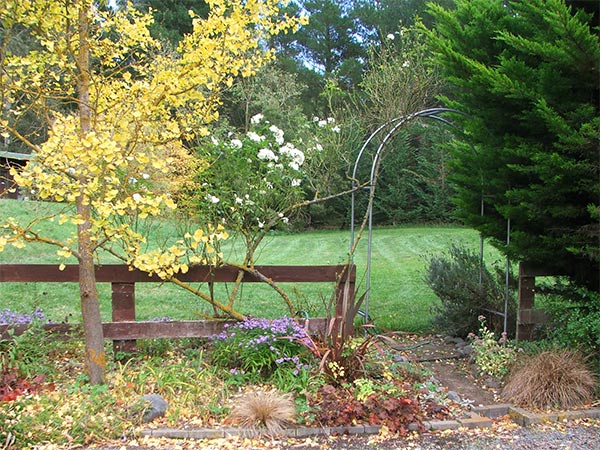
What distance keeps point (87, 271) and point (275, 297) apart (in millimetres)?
4005

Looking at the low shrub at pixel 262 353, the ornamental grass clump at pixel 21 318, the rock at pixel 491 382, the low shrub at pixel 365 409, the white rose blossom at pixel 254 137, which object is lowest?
the rock at pixel 491 382

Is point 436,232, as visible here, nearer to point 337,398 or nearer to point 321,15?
point 321,15

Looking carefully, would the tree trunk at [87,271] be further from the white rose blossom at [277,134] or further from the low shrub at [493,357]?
the low shrub at [493,357]

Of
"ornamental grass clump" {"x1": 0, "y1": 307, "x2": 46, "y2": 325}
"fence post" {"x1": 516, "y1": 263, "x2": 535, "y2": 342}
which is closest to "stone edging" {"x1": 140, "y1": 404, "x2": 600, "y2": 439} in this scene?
"fence post" {"x1": 516, "y1": 263, "x2": 535, "y2": 342}

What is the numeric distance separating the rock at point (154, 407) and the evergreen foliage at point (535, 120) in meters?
3.03

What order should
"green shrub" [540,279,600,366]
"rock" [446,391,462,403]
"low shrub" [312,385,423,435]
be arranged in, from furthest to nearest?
"green shrub" [540,279,600,366] → "rock" [446,391,462,403] → "low shrub" [312,385,423,435]

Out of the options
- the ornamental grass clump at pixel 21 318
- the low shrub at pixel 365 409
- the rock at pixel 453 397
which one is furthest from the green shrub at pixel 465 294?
the ornamental grass clump at pixel 21 318

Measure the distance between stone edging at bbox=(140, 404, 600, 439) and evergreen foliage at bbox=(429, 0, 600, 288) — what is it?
119 centimetres

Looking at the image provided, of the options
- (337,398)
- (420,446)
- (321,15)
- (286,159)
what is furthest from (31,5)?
(321,15)

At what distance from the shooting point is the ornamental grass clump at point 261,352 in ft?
12.0

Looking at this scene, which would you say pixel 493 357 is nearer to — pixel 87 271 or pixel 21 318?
pixel 87 271

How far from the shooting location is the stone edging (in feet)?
9.71

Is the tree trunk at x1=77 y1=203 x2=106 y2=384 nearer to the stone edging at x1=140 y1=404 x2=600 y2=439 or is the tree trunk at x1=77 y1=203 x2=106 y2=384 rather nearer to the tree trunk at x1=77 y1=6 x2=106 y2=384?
the tree trunk at x1=77 y1=6 x2=106 y2=384

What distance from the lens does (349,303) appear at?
4.16 meters
